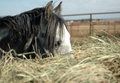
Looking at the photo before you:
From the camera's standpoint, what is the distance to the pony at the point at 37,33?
3.45 meters

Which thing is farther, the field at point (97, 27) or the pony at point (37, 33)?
the field at point (97, 27)

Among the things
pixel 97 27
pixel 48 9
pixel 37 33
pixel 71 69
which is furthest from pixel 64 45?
pixel 97 27

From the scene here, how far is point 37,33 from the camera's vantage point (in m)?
3.52

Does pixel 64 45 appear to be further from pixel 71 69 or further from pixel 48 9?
pixel 71 69

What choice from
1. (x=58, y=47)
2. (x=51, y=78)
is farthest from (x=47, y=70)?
(x=58, y=47)

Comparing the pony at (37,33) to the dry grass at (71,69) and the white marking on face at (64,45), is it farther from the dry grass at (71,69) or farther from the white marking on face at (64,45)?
the dry grass at (71,69)

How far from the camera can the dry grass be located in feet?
6.91

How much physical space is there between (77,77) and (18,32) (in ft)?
5.43

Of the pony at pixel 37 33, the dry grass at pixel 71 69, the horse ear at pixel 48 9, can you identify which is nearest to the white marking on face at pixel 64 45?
the pony at pixel 37 33

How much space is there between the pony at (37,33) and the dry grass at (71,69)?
2.28 ft

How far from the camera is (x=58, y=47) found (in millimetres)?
3457

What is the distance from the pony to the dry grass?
69cm

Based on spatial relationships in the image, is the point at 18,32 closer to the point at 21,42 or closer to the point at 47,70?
the point at 21,42

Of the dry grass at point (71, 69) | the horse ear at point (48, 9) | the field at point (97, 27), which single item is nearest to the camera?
the dry grass at point (71, 69)
